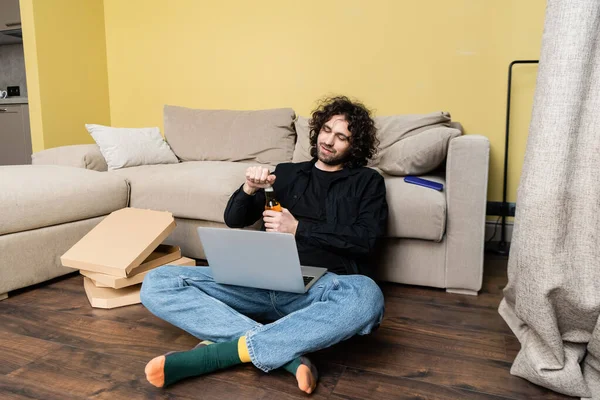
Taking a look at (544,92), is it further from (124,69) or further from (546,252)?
(124,69)

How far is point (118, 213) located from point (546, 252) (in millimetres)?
1704

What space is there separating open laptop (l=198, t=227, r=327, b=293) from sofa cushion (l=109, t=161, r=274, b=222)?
0.77m

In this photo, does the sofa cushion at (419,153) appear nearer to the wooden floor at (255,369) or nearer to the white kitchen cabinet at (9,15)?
the wooden floor at (255,369)

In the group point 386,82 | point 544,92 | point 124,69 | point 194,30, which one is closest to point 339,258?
point 544,92

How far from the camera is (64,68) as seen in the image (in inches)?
137

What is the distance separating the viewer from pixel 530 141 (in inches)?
47.8

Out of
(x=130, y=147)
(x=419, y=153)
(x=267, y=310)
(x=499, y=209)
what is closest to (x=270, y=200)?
(x=267, y=310)

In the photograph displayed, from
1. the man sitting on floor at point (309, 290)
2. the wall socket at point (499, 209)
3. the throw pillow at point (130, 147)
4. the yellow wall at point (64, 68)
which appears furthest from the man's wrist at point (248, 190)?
the yellow wall at point (64, 68)

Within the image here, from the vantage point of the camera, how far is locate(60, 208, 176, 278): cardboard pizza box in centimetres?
183

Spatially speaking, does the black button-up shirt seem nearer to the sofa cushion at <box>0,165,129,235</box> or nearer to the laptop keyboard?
the laptop keyboard

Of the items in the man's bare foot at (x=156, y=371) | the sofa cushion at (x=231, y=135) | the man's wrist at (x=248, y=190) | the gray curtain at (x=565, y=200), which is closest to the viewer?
the gray curtain at (x=565, y=200)

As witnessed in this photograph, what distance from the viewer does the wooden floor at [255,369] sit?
1.26 m

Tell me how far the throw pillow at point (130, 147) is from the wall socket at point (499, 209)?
6.24 feet

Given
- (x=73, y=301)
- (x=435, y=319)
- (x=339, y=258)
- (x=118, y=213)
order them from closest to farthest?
(x=339, y=258) → (x=435, y=319) → (x=73, y=301) → (x=118, y=213)
